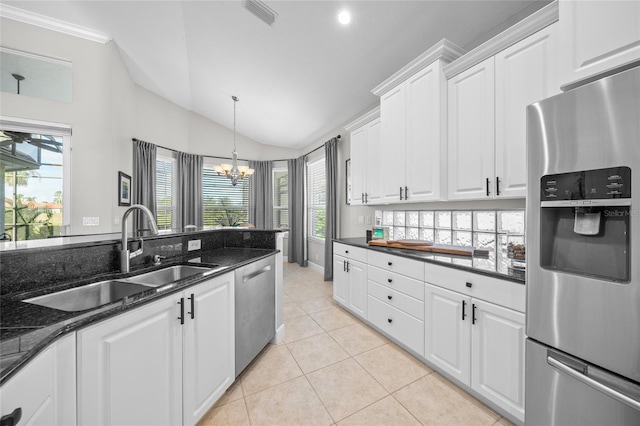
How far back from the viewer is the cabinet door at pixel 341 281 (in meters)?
2.99

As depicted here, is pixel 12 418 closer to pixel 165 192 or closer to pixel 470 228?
pixel 470 228

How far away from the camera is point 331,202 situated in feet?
14.8

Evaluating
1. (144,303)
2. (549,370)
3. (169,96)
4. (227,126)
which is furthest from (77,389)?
(227,126)

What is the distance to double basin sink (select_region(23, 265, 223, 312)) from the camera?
1105 millimetres

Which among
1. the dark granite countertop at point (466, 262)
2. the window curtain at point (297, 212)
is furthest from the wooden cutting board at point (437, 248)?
the window curtain at point (297, 212)

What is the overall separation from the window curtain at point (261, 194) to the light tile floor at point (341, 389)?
3895mm

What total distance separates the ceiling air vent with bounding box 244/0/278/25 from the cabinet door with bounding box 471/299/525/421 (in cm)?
302

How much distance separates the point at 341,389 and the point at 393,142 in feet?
7.77

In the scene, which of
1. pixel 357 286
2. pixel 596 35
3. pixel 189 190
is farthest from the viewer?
pixel 189 190

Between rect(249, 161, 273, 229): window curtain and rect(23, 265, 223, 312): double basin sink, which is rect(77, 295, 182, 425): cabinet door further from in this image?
rect(249, 161, 273, 229): window curtain

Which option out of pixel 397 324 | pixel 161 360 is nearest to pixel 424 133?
pixel 397 324

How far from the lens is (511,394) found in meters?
1.39

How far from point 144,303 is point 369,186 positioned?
108 inches

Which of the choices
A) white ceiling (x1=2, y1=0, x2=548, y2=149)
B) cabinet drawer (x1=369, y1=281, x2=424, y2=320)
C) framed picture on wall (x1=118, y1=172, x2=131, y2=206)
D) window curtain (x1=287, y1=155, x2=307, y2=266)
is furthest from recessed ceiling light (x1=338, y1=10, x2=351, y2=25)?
framed picture on wall (x1=118, y1=172, x2=131, y2=206)
